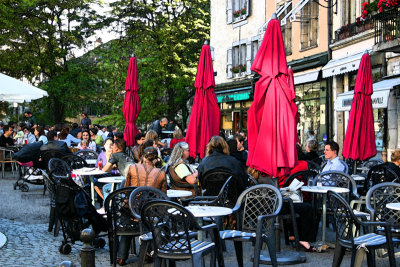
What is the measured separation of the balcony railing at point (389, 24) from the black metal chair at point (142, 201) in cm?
1365

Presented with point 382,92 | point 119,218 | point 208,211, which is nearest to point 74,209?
point 119,218

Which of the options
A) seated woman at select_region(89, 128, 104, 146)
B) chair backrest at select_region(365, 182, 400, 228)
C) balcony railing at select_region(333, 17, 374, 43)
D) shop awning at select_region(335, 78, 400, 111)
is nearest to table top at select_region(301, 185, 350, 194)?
chair backrest at select_region(365, 182, 400, 228)

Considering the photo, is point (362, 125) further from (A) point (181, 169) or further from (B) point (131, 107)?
(B) point (131, 107)

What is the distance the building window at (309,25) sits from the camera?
27.3m

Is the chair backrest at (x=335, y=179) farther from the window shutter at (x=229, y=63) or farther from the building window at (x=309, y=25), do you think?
the window shutter at (x=229, y=63)

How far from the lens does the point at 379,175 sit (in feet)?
32.6

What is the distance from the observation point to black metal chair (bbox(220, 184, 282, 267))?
22.2 feet

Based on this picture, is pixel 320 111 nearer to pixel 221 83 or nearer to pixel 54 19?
pixel 221 83

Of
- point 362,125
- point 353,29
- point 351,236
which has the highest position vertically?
point 353,29

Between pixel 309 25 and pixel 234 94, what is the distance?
8941 mm

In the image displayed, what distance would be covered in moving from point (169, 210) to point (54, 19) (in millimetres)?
32485

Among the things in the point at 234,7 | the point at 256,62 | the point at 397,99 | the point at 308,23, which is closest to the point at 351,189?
the point at 256,62

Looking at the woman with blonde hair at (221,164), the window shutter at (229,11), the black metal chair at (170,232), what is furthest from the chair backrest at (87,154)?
the window shutter at (229,11)

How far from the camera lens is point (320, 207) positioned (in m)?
9.37
